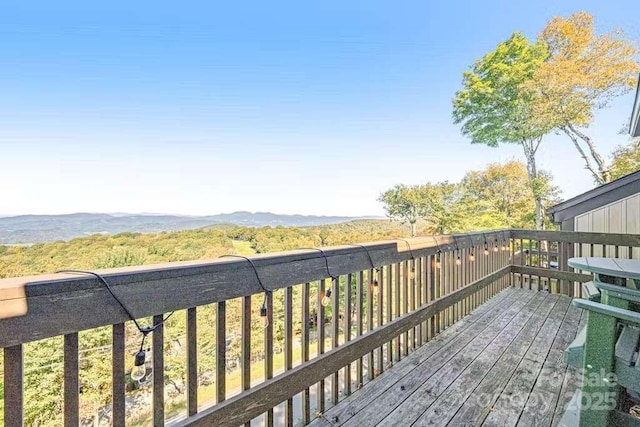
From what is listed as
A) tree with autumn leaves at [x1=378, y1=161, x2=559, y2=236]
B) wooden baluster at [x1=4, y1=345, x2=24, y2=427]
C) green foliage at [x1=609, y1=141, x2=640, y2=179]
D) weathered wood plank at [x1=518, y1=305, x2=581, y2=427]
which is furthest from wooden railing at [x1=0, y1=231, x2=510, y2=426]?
tree with autumn leaves at [x1=378, y1=161, x2=559, y2=236]

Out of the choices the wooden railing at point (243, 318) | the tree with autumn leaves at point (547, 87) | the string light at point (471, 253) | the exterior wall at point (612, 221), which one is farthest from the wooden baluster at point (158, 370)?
the tree with autumn leaves at point (547, 87)

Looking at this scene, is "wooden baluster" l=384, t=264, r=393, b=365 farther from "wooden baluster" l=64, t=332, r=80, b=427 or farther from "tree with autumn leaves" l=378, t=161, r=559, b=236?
"tree with autumn leaves" l=378, t=161, r=559, b=236

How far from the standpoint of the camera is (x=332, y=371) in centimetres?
183

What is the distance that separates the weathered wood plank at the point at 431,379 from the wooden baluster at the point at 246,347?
0.80m

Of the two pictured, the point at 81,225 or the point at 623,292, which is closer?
the point at 623,292

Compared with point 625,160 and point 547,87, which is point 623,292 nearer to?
point 547,87

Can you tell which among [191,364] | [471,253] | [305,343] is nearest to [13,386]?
[191,364]

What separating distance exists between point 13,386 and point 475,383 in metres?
2.38

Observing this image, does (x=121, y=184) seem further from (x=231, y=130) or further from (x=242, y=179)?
(x=231, y=130)

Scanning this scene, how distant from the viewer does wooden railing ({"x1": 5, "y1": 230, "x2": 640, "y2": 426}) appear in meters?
0.85

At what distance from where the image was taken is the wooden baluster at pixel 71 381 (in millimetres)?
891

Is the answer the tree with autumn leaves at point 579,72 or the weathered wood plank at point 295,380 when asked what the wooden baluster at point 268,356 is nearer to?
the weathered wood plank at point 295,380

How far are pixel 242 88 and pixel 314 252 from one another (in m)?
19.3

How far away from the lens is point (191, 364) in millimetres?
1216
